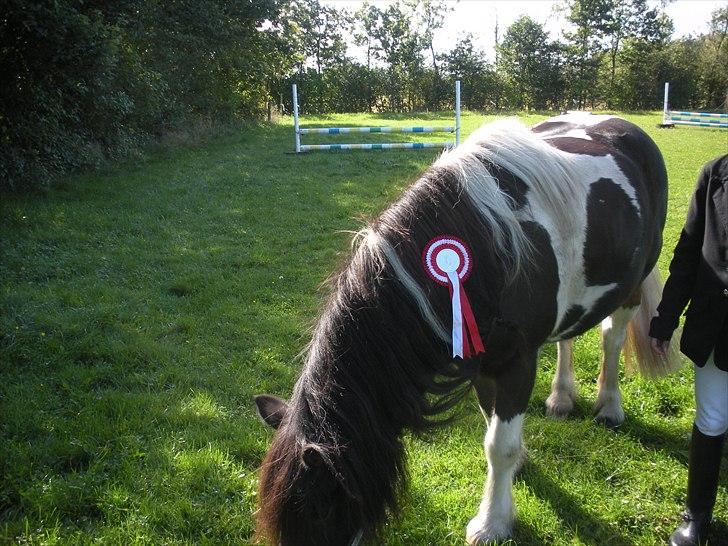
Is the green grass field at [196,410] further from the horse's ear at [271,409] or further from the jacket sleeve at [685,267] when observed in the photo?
the jacket sleeve at [685,267]

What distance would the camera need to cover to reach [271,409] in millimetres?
1873

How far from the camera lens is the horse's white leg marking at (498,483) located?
2193 millimetres

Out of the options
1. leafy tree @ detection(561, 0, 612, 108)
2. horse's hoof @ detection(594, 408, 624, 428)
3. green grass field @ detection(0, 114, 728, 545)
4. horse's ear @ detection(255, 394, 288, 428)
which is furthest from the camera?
leafy tree @ detection(561, 0, 612, 108)

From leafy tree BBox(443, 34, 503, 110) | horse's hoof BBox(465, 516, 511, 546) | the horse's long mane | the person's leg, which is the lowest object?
horse's hoof BBox(465, 516, 511, 546)

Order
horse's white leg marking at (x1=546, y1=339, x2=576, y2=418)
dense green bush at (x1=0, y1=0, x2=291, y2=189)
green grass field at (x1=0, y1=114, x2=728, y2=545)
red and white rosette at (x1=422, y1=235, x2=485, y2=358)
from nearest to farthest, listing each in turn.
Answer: red and white rosette at (x1=422, y1=235, x2=485, y2=358)
green grass field at (x1=0, y1=114, x2=728, y2=545)
horse's white leg marking at (x1=546, y1=339, x2=576, y2=418)
dense green bush at (x1=0, y1=0, x2=291, y2=189)

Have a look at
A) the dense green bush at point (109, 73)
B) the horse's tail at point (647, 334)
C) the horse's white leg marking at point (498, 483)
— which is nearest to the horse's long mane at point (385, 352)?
the horse's white leg marking at point (498, 483)

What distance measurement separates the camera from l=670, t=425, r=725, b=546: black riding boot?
2162 millimetres

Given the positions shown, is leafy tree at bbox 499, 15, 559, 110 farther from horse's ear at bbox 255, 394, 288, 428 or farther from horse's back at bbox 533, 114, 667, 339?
horse's ear at bbox 255, 394, 288, 428

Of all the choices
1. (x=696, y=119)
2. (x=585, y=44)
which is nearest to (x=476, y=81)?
(x=585, y=44)

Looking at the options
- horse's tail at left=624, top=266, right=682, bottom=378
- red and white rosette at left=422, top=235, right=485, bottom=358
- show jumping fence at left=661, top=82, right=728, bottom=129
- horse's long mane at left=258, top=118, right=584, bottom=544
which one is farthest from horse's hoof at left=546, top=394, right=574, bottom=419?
show jumping fence at left=661, top=82, right=728, bottom=129

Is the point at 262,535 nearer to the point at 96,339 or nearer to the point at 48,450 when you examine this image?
the point at 48,450

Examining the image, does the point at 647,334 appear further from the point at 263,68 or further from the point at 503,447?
the point at 263,68

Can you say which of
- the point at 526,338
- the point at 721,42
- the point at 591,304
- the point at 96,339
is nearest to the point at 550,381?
the point at 591,304

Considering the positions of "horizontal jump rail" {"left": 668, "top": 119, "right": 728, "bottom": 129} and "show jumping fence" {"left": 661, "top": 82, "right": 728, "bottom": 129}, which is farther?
"horizontal jump rail" {"left": 668, "top": 119, "right": 728, "bottom": 129}
